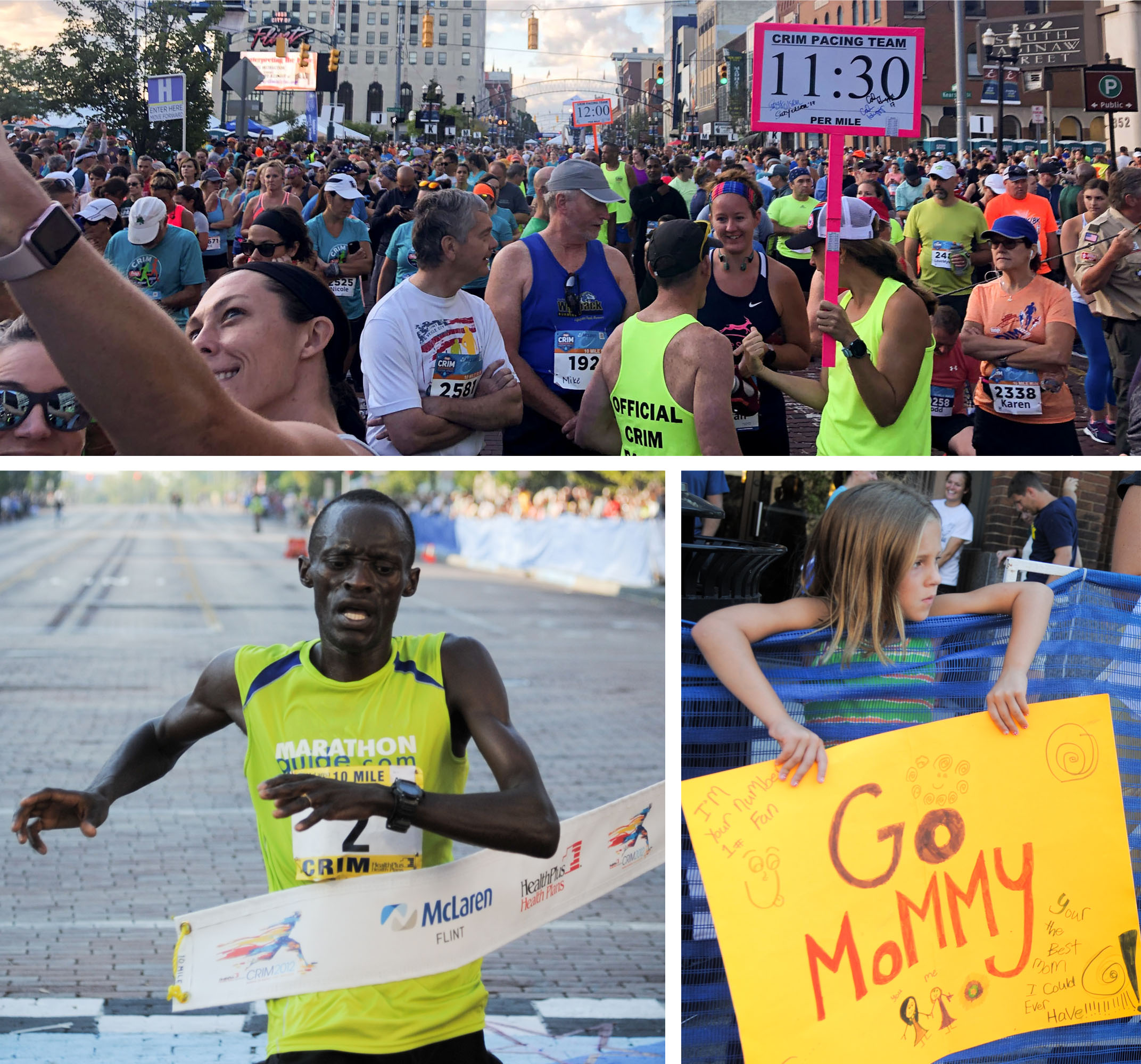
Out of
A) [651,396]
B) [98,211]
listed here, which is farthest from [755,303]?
[98,211]

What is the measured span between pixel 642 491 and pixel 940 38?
256ft

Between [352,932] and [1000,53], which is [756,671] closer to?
[352,932]

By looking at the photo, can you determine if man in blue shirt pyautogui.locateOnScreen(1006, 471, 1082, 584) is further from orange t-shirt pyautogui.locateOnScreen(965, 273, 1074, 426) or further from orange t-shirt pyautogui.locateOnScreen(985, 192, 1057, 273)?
orange t-shirt pyautogui.locateOnScreen(985, 192, 1057, 273)

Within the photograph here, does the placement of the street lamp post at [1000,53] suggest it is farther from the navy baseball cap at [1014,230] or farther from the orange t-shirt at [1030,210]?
the navy baseball cap at [1014,230]

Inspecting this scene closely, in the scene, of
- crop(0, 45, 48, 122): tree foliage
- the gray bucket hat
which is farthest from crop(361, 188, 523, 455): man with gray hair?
crop(0, 45, 48, 122): tree foliage

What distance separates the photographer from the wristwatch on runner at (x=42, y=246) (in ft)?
4.70

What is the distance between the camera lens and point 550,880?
9.18 feet

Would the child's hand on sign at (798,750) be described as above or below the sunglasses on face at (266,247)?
below

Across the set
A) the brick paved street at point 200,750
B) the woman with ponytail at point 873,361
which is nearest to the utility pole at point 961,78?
the brick paved street at point 200,750

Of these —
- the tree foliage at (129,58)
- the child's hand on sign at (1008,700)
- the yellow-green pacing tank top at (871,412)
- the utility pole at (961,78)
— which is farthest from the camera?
the tree foliage at (129,58)

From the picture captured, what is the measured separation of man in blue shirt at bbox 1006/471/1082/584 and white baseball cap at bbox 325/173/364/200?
274 inches

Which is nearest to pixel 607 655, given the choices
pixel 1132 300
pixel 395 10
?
pixel 1132 300

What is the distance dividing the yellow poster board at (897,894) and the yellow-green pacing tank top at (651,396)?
1.52 meters

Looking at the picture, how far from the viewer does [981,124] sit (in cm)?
4956
